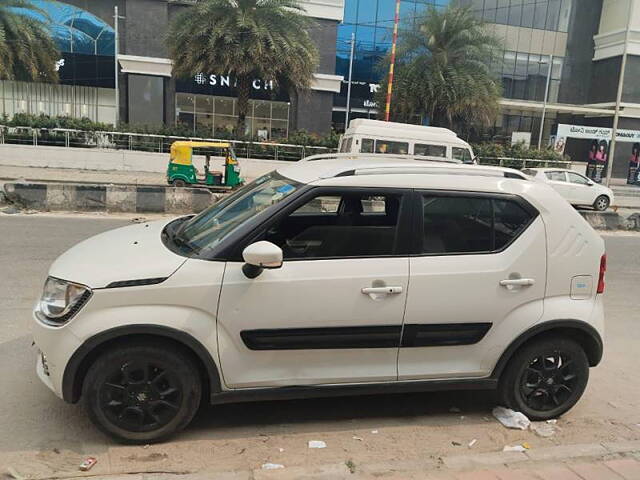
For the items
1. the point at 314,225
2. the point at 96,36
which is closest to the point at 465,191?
the point at 314,225

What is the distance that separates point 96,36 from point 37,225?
2425 cm

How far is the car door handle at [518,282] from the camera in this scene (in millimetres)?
3439

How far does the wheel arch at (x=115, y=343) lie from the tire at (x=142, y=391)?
0.13 ft

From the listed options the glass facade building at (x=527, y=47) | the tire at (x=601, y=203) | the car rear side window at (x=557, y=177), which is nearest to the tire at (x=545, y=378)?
the car rear side window at (x=557, y=177)

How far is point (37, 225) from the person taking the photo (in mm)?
9969

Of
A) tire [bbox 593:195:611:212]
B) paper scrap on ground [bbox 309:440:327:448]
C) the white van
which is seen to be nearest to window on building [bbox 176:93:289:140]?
the white van

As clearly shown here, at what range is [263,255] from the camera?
9.70 feet

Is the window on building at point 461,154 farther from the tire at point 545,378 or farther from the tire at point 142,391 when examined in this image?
the tire at point 142,391

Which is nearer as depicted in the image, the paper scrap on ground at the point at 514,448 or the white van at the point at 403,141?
the paper scrap on ground at the point at 514,448

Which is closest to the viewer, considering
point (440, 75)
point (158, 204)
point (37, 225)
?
point (37, 225)

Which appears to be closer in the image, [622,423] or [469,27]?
[622,423]

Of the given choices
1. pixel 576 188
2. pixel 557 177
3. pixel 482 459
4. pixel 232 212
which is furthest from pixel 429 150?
pixel 482 459

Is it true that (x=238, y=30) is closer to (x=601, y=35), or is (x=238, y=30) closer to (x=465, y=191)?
(x=465, y=191)

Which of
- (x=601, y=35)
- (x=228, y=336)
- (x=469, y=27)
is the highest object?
(x=601, y=35)
